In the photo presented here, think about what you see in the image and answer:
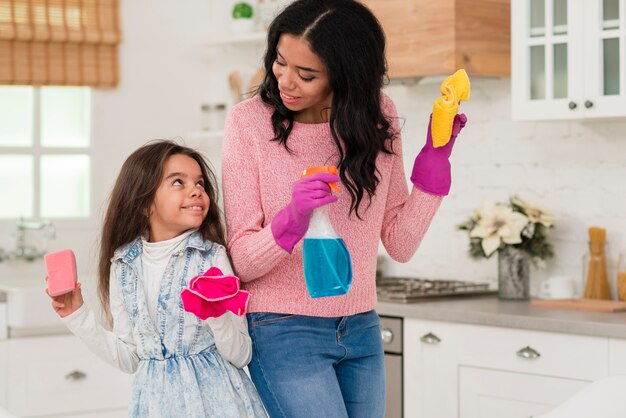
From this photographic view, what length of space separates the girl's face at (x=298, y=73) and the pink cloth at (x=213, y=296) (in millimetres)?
383

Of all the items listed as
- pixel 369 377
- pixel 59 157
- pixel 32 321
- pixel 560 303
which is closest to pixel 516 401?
pixel 560 303

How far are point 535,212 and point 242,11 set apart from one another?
1.71 meters

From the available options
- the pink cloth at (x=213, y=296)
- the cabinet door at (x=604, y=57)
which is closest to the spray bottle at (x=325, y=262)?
the pink cloth at (x=213, y=296)

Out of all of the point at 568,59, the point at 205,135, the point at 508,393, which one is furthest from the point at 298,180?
the point at 205,135

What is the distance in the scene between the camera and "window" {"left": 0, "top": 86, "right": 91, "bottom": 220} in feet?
14.6

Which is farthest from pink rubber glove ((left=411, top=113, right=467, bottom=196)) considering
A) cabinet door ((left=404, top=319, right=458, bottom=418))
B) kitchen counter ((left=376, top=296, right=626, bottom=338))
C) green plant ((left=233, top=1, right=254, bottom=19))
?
green plant ((left=233, top=1, right=254, bottom=19))

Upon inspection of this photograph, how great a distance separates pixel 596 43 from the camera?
3.28 meters

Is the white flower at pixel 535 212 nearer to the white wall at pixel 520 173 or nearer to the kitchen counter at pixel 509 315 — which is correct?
the white wall at pixel 520 173

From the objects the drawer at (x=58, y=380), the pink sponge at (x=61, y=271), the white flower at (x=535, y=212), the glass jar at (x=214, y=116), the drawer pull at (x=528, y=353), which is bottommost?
the drawer at (x=58, y=380)

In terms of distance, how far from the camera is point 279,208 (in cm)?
204

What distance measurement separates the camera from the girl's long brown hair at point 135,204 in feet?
6.93

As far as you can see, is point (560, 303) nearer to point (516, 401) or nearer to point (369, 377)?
point (516, 401)

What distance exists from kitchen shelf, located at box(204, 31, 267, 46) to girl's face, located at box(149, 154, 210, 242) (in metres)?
2.42

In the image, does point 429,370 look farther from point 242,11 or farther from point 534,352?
point 242,11
